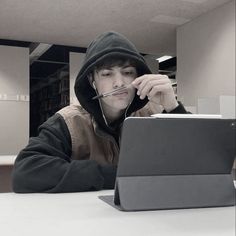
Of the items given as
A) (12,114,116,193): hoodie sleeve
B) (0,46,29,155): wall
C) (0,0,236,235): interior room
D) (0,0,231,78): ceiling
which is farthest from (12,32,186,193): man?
(0,46,29,155): wall

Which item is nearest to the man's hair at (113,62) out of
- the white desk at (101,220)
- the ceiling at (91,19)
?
the white desk at (101,220)

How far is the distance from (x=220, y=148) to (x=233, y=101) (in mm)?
98

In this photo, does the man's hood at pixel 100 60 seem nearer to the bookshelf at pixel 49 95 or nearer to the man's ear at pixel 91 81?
the man's ear at pixel 91 81

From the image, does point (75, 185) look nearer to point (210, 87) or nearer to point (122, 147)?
point (122, 147)

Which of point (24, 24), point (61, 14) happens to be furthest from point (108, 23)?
point (24, 24)

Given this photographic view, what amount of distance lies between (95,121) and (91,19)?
9.10 feet

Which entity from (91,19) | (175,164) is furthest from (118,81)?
(91,19)

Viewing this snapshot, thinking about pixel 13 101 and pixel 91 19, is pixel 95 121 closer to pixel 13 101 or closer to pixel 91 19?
pixel 91 19

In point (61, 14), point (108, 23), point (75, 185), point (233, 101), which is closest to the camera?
point (233, 101)

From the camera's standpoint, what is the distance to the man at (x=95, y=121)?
66 centimetres

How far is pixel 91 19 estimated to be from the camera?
344 cm

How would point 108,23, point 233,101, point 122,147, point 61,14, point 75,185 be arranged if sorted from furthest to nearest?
point 108,23, point 61,14, point 75,185, point 233,101, point 122,147

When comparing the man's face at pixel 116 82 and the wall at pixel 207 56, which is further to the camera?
the wall at pixel 207 56

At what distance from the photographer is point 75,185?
645mm
